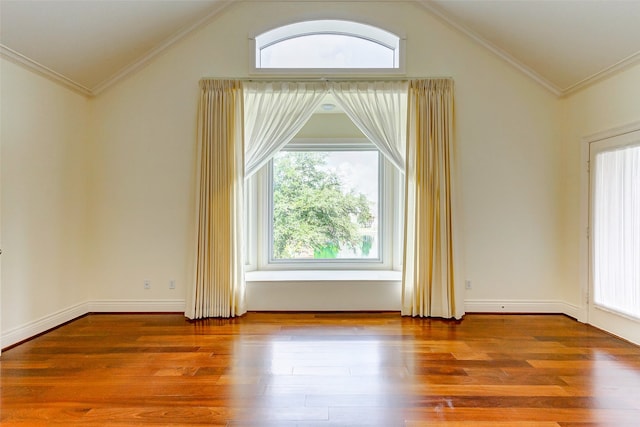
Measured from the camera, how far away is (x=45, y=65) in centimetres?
323

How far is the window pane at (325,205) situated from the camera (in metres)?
4.68

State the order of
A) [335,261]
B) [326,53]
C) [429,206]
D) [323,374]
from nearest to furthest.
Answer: [323,374]
[429,206]
[326,53]
[335,261]

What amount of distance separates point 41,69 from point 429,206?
399 centimetres

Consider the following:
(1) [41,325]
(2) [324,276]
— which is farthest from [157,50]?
(2) [324,276]

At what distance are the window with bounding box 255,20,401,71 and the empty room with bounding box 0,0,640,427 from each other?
23mm

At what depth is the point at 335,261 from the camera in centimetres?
466

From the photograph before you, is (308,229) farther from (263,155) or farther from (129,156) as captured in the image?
(129,156)

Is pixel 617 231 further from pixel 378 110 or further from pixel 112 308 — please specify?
pixel 112 308

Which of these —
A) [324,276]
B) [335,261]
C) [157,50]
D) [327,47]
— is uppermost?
[327,47]

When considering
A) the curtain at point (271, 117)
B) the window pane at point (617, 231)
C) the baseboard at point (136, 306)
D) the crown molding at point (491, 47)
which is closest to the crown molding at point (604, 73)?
the crown molding at point (491, 47)

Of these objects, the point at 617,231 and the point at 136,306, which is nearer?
the point at 617,231

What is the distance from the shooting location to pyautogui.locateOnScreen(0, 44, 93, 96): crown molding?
9.50 feet

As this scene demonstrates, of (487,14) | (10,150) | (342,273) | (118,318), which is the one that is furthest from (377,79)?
(118,318)

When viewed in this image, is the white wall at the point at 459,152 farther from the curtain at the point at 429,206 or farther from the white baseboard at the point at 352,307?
the curtain at the point at 429,206
